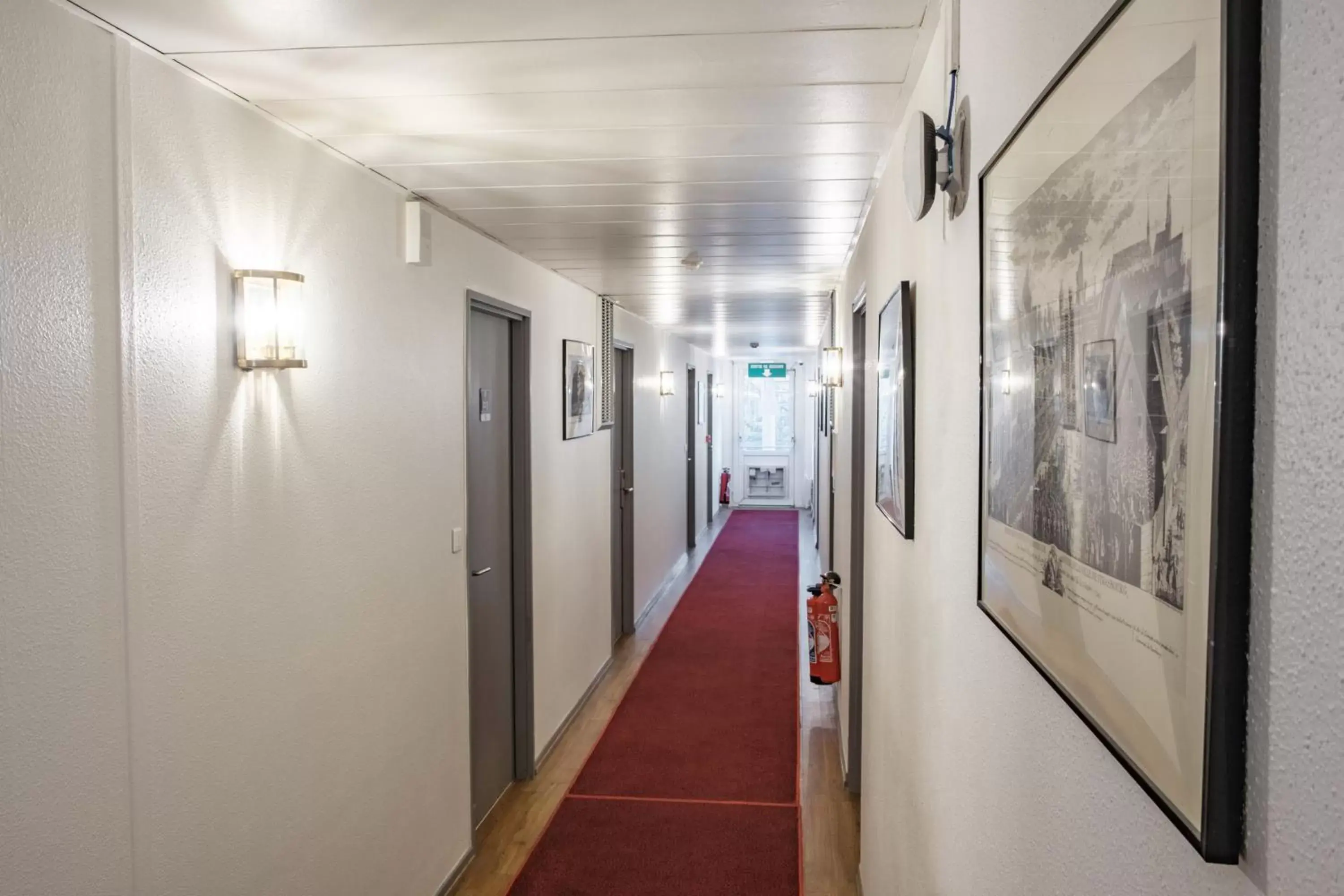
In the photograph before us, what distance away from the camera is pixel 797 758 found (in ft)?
14.4

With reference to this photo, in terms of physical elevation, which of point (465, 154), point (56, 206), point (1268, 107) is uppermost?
point (465, 154)

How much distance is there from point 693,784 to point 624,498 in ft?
9.04

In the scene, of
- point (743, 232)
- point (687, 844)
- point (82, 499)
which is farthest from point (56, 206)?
point (687, 844)

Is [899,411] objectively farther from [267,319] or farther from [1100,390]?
[267,319]

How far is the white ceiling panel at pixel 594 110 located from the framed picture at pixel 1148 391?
44.3 inches

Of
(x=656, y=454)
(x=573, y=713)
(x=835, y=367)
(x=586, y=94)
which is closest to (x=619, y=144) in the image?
(x=586, y=94)

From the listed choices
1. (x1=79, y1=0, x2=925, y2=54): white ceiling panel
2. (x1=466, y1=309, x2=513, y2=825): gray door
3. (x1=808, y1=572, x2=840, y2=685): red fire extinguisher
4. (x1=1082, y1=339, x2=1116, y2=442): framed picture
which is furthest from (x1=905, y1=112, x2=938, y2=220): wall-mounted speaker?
(x1=808, y1=572, x2=840, y2=685): red fire extinguisher

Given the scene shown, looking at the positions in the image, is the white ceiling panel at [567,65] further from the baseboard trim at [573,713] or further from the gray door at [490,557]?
the baseboard trim at [573,713]

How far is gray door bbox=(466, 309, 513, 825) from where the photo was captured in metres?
3.59

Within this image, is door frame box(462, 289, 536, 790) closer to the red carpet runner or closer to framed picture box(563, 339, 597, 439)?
the red carpet runner

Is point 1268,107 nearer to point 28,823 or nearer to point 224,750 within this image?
point 28,823

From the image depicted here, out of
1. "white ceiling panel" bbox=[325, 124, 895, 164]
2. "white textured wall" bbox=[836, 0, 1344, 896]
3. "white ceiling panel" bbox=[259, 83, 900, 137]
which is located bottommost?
"white textured wall" bbox=[836, 0, 1344, 896]

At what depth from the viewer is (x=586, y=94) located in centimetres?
191

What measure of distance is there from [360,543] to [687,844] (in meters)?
1.95
